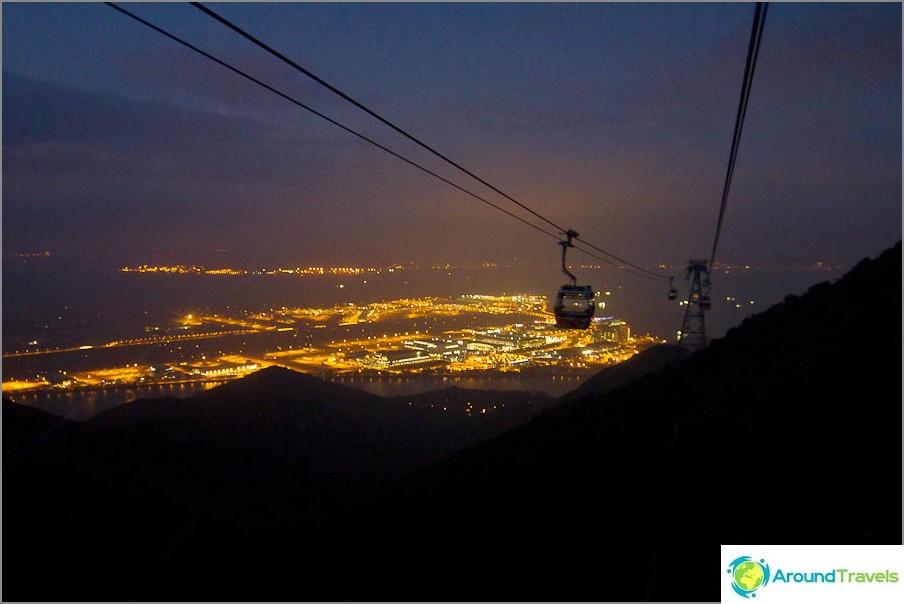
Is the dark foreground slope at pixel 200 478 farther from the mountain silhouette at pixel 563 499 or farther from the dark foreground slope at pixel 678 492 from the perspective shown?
the dark foreground slope at pixel 678 492

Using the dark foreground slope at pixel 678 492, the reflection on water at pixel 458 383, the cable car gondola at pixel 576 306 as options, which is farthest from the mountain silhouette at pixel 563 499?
the reflection on water at pixel 458 383

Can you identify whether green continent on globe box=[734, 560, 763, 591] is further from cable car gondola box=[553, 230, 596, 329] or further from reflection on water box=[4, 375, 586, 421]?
reflection on water box=[4, 375, 586, 421]

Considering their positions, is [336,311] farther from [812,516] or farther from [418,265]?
[418,265]

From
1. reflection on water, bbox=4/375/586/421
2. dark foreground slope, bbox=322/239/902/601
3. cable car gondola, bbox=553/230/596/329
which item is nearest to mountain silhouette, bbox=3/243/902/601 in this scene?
dark foreground slope, bbox=322/239/902/601

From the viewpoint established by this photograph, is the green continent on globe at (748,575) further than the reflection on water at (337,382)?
No

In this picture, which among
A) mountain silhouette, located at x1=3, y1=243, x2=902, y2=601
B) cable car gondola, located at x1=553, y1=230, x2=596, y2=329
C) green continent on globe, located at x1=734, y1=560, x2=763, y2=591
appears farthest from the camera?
cable car gondola, located at x1=553, y1=230, x2=596, y2=329

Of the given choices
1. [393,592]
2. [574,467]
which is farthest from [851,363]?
[393,592]
